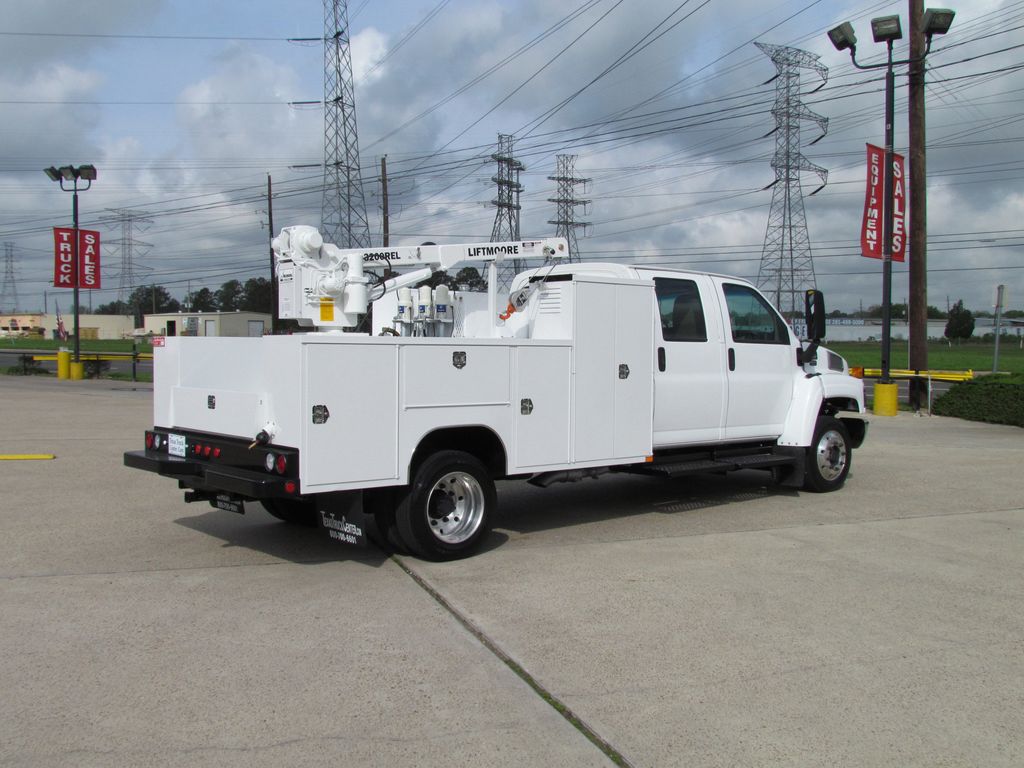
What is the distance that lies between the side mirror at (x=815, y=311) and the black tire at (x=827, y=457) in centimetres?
106

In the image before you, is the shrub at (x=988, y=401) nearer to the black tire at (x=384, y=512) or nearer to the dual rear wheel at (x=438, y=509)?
the dual rear wheel at (x=438, y=509)

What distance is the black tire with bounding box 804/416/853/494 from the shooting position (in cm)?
948

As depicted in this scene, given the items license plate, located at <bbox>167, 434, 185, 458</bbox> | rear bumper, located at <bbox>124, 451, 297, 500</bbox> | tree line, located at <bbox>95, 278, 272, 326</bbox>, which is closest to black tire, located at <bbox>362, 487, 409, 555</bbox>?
rear bumper, located at <bbox>124, 451, 297, 500</bbox>

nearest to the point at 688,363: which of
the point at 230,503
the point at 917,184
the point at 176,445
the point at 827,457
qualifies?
the point at 827,457

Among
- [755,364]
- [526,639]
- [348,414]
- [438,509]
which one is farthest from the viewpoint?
[755,364]

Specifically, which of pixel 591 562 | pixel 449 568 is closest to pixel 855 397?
pixel 591 562

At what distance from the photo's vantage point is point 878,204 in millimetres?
19109

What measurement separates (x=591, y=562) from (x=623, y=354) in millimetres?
1820

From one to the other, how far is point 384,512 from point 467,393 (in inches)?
41.2

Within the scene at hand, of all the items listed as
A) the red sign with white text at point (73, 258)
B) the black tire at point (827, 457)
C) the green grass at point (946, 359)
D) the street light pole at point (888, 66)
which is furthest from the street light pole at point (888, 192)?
the red sign with white text at point (73, 258)

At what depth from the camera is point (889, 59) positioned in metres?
18.3

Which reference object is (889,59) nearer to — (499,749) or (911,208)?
(911,208)

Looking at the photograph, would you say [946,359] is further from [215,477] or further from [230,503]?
[215,477]

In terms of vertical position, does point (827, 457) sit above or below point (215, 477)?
below
